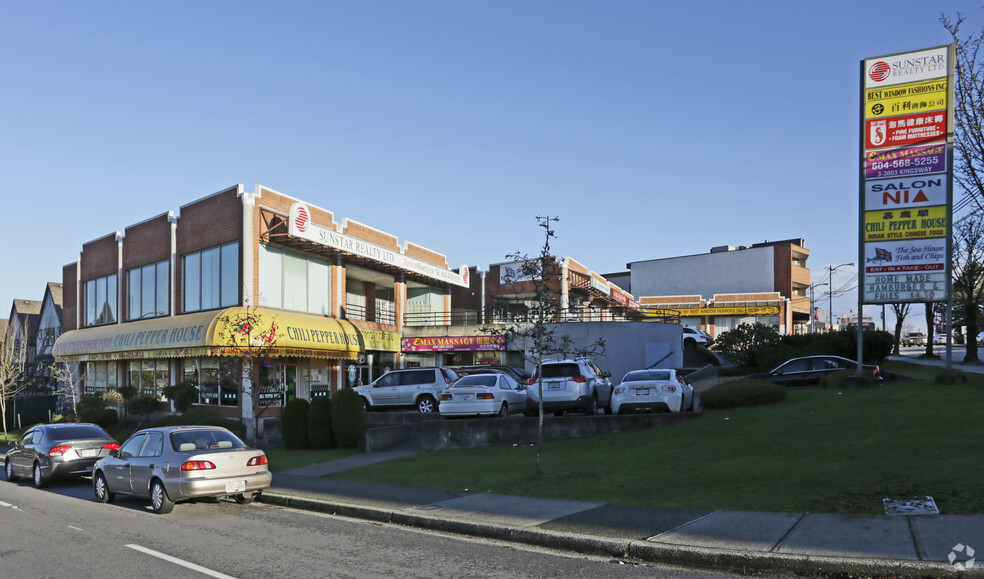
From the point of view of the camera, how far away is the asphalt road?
7.88 metres

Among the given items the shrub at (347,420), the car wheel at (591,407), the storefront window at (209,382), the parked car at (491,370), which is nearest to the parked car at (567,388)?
the car wheel at (591,407)

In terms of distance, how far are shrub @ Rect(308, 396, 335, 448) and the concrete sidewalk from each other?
370 inches

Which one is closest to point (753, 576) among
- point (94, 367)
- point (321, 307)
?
point (321, 307)

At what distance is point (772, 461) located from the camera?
40.9 feet

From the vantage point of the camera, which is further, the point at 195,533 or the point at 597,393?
the point at 597,393

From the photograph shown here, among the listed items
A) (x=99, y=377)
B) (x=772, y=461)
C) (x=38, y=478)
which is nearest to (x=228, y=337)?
(x=38, y=478)

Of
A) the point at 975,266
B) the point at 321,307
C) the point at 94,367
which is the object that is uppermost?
the point at 975,266

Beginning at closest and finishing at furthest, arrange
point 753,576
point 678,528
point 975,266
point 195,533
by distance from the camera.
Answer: point 753,576 → point 678,528 → point 195,533 → point 975,266

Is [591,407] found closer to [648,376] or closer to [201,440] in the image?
[648,376]

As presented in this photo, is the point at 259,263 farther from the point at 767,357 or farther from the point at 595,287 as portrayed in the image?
the point at 595,287

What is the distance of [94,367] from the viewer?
40.6 metres

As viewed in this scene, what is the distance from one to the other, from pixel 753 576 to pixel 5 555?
29.1 ft

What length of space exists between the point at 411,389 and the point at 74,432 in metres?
10.0

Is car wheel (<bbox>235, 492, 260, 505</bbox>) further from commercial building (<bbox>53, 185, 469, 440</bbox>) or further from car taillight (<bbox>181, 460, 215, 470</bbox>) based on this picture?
commercial building (<bbox>53, 185, 469, 440</bbox>)
